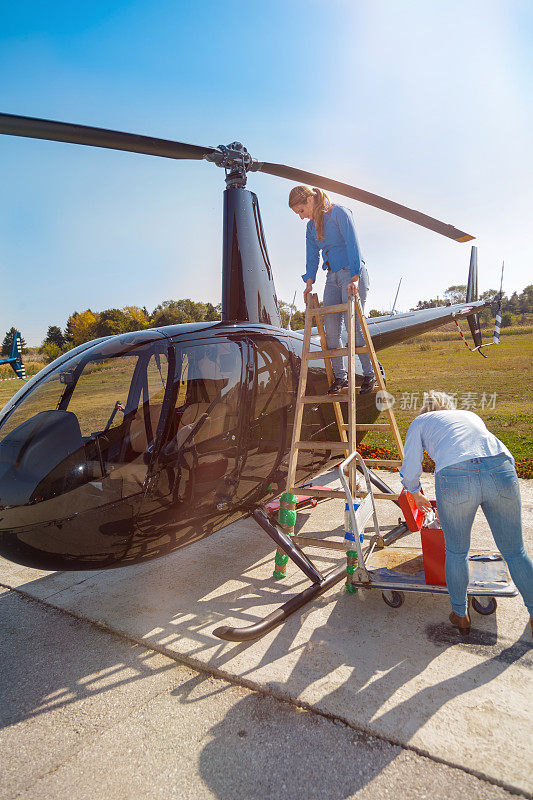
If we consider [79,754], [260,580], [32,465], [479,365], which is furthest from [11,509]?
[479,365]

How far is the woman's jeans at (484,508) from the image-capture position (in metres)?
2.59

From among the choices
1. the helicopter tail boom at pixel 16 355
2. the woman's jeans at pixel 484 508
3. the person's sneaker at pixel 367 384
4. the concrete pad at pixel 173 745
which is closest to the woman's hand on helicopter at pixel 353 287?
the person's sneaker at pixel 367 384

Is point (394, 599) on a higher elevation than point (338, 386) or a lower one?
lower

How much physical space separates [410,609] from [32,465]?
275 cm

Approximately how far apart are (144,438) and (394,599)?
213cm

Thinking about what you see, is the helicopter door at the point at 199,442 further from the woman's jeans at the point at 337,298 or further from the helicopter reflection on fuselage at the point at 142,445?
the woman's jeans at the point at 337,298

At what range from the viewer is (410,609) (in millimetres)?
3316

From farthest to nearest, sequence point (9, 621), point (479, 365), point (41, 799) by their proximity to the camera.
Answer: point (479, 365) → point (9, 621) → point (41, 799)

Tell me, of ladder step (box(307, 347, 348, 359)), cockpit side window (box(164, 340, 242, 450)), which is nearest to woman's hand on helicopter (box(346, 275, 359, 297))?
ladder step (box(307, 347, 348, 359))

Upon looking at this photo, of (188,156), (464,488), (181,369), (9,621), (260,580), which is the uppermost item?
(188,156)

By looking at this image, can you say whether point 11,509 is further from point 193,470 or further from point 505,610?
point 505,610

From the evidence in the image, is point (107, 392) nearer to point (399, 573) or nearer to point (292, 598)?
point (292, 598)

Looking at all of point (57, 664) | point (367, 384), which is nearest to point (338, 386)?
point (367, 384)

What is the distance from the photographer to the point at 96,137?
3949 millimetres
